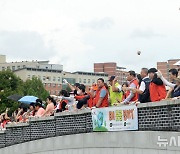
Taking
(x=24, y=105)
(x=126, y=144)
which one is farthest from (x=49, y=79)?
(x=126, y=144)

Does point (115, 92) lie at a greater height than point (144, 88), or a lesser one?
greater

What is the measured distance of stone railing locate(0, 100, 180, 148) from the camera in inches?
575

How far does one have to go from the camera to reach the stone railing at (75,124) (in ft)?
48.0

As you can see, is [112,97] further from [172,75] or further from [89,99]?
[172,75]

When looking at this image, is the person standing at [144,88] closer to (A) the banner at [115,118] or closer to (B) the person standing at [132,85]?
(A) the banner at [115,118]

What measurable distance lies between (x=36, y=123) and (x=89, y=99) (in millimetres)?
3722

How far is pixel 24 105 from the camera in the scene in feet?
84.7

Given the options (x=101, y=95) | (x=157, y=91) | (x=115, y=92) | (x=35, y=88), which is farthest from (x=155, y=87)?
(x=35, y=88)

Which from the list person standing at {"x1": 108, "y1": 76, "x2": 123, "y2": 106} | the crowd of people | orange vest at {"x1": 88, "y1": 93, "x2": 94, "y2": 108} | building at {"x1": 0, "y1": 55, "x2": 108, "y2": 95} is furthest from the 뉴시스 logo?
building at {"x1": 0, "y1": 55, "x2": 108, "y2": 95}

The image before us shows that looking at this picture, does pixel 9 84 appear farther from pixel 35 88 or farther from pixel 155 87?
pixel 155 87

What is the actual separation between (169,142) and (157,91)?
5.34 ft

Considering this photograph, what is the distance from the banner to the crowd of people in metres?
0.24

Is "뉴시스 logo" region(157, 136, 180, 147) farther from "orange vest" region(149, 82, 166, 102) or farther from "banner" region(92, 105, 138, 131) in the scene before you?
"banner" region(92, 105, 138, 131)

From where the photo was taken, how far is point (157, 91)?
15281mm
